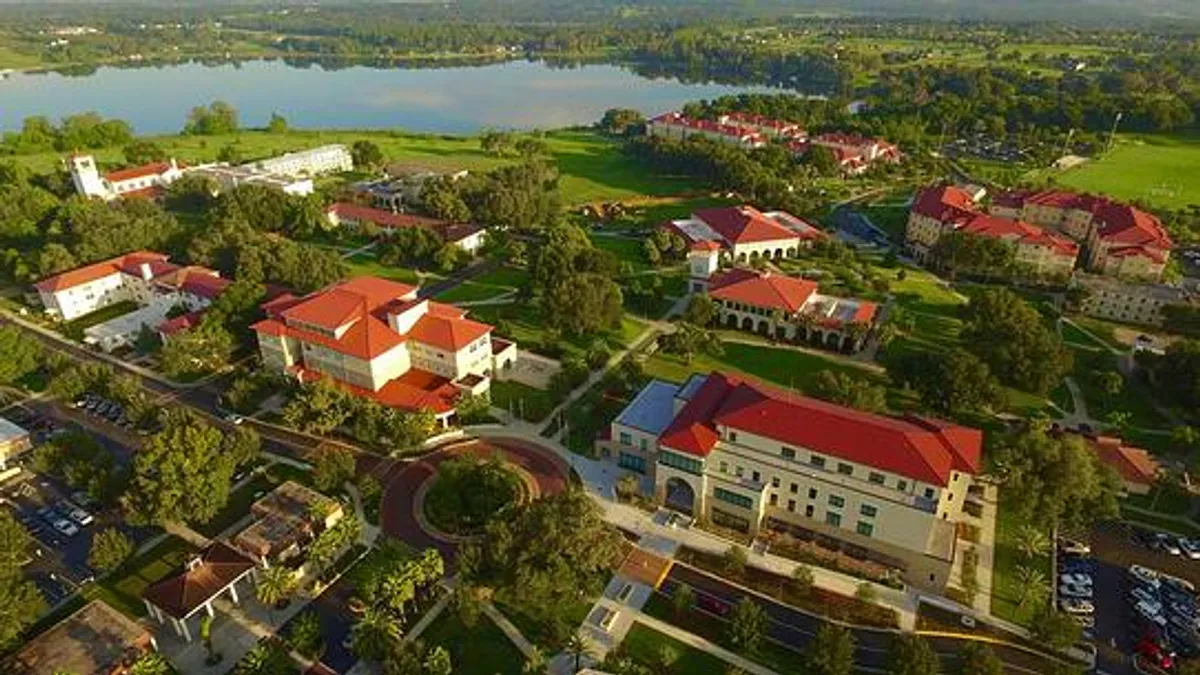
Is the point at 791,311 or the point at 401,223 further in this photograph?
the point at 401,223

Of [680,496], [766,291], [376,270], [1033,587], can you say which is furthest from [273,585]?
[376,270]

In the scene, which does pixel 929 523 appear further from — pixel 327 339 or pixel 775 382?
pixel 327 339

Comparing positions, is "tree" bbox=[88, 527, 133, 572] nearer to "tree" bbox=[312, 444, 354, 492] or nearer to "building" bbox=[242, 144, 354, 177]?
"tree" bbox=[312, 444, 354, 492]

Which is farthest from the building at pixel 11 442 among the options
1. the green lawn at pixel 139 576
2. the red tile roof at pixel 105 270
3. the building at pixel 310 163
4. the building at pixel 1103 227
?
the building at pixel 1103 227

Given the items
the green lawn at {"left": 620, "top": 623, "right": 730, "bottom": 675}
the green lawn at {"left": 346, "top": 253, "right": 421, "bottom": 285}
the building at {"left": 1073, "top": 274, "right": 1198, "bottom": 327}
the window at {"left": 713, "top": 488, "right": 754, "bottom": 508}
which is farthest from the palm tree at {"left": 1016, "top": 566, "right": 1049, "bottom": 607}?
the green lawn at {"left": 346, "top": 253, "right": 421, "bottom": 285}

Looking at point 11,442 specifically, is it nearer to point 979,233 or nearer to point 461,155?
point 979,233

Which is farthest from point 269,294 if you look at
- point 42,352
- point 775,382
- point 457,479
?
point 775,382

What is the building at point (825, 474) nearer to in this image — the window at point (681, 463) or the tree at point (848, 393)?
the window at point (681, 463)
